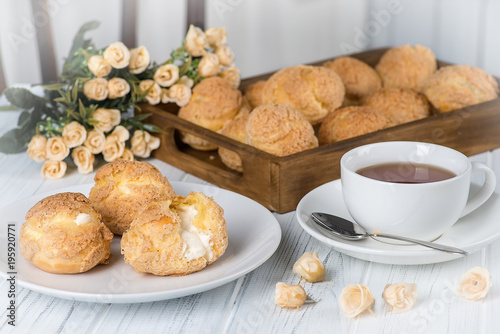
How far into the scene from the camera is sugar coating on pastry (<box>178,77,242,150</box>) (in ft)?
4.56

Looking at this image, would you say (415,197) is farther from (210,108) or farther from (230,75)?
(230,75)

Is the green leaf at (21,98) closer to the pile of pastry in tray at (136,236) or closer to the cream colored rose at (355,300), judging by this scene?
the pile of pastry in tray at (136,236)

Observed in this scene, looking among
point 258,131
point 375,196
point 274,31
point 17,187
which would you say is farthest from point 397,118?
point 274,31

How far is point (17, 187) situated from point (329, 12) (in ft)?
5.95

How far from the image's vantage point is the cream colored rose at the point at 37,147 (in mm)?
1370

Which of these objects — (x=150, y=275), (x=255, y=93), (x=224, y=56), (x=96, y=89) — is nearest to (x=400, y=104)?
(x=255, y=93)

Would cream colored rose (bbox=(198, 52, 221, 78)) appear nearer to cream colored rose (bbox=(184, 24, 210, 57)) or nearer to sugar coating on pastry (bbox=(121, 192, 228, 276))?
cream colored rose (bbox=(184, 24, 210, 57))

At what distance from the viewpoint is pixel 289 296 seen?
2.79 feet

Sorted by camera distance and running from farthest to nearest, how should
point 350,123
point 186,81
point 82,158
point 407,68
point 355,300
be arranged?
point 407,68 < point 186,81 < point 82,158 < point 350,123 < point 355,300

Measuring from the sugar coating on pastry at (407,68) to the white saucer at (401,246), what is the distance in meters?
0.59

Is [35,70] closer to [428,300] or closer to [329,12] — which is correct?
[329,12]

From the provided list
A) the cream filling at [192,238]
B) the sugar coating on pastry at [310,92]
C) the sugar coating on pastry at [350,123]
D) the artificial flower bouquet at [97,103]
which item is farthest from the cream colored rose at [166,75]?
the cream filling at [192,238]

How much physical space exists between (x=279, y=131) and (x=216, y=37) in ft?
1.60

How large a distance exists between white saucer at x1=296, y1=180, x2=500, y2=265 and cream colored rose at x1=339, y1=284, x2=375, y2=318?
6 centimetres
